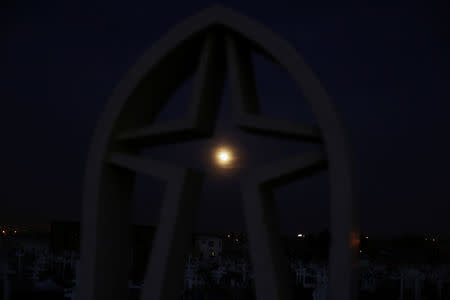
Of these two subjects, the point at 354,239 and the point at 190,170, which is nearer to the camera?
the point at 354,239

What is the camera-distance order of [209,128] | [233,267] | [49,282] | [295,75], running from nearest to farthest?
[295,75] < [209,128] < [49,282] < [233,267]

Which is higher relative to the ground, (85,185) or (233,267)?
(85,185)

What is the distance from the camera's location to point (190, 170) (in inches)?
199

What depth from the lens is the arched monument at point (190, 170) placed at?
14.3 feet

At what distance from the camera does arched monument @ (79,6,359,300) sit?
4.35 metres

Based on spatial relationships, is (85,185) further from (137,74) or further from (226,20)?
(226,20)

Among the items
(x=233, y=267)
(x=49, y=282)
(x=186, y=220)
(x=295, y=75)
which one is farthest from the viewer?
(x=233, y=267)

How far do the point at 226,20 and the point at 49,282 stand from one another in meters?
13.8

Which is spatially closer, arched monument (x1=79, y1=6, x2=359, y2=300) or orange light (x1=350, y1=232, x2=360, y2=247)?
orange light (x1=350, y1=232, x2=360, y2=247)

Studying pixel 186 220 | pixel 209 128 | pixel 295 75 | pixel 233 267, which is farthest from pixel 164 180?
pixel 233 267

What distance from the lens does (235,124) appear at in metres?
4.89

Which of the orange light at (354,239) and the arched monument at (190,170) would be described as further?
the arched monument at (190,170)

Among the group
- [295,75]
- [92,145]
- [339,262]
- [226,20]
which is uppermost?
[226,20]

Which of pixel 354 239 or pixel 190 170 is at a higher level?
pixel 190 170
